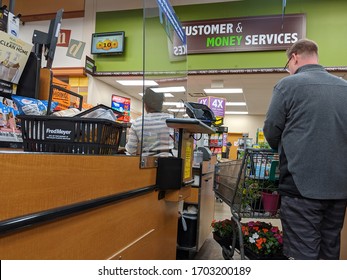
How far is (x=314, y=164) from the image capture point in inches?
57.6

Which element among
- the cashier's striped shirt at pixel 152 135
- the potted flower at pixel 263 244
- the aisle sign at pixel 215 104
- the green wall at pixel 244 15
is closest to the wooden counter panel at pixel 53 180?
the cashier's striped shirt at pixel 152 135

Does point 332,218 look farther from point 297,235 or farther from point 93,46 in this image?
point 93,46

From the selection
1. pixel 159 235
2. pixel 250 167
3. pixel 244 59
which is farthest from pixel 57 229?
pixel 244 59

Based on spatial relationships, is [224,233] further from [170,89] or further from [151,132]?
[170,89]

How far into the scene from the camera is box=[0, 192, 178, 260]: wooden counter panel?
2.59 feet

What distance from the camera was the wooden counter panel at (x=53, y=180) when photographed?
2.31 ft

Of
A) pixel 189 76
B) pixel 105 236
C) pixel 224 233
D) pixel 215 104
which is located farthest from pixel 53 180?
pixel 189 76

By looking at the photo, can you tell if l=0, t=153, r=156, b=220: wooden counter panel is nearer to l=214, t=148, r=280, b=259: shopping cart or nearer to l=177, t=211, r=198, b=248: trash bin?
l=214, t=148, r=280, b=259: shopping cart

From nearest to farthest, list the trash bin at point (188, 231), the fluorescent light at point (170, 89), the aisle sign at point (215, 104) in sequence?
the fluorescent light at point (170, 89)
the trash bin at point (188, 231)
the aisle sign at point (215, 104)

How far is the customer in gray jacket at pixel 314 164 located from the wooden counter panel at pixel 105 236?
0.75 metres

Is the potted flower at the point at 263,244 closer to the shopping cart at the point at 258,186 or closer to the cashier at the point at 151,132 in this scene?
the shopping cart at the point at 258,186

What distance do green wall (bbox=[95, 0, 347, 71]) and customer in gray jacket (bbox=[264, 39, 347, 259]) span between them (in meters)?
4.09

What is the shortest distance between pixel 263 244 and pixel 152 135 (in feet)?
4.00
